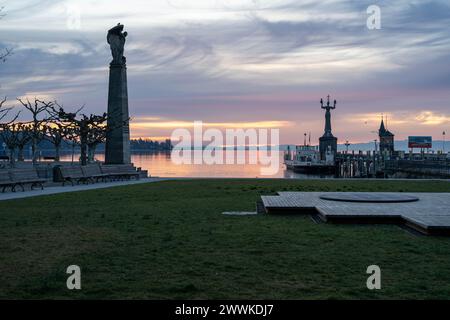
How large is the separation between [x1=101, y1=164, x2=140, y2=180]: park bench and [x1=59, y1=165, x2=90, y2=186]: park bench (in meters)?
2.09

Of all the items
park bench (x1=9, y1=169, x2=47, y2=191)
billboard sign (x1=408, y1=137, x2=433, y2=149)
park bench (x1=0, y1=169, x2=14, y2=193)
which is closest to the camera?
park bench (x1=0, y1=169, x2=14, y2=193)

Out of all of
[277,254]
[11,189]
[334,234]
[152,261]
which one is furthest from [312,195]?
[11,189]

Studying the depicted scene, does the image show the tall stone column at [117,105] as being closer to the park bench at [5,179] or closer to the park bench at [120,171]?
the park bench at [120,171]

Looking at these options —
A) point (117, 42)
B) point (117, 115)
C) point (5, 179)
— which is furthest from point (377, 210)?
point (117, 42)

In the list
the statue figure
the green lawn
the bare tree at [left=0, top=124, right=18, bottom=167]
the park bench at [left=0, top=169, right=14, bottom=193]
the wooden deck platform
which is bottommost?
the green lawn

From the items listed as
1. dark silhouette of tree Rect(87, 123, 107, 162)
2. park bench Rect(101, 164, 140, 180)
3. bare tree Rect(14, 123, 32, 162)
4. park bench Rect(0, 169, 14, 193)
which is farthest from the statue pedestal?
bare tree Rect(14, 123, 32, 162)

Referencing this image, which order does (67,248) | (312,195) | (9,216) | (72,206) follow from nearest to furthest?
(67,248)
(9,216)
(72,206)
(312,195)

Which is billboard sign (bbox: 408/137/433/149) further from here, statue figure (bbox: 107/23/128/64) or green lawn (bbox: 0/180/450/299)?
green lawn (bbox: 0/180/450/299)

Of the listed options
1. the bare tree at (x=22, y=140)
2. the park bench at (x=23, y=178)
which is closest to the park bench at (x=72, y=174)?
the park bench at (x=23, y=178)

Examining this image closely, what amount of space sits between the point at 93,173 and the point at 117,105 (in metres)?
6.29

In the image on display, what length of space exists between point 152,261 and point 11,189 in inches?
619

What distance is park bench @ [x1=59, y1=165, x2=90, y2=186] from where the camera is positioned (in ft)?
80.3

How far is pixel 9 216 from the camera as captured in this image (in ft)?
43.1
